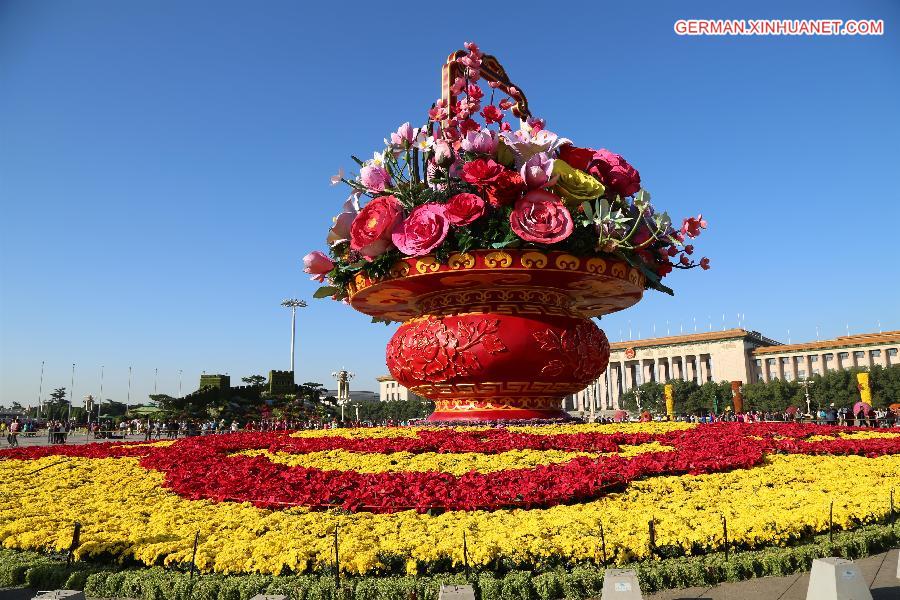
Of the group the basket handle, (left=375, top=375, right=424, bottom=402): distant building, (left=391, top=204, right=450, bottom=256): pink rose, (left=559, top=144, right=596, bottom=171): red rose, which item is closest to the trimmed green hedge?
(left=391, top=204, right=450, bottom=256): pink rose

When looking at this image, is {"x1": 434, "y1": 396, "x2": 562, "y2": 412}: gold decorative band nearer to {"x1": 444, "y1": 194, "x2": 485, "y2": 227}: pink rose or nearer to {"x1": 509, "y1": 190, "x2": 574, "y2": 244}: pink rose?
{"x1": 509, "y1": 190, "x2": 574, "y2": 244}: pink rose

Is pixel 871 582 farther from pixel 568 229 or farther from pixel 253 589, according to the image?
pixel 568 229

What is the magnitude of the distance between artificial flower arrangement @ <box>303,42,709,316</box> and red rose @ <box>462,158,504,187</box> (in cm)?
→ 2

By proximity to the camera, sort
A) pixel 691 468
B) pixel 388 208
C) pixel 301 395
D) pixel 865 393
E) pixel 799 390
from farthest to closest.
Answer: pixel 799 390
pixel 301 395
pixel 865 393
pixel 388 208
pixel 691 468

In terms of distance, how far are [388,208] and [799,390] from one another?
71898mm

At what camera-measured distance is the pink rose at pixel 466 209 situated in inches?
427

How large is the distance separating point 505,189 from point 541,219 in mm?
815

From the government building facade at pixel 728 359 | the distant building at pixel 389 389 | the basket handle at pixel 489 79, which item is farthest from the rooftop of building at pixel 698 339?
the basket handle at pixel 489 79

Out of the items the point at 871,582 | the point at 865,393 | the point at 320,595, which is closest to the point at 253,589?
the point at 320,595

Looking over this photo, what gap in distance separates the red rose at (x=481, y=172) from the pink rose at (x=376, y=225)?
5.24 feet

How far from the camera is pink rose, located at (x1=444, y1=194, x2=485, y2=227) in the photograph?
10.8 metres

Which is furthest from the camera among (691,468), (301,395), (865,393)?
(301,395)

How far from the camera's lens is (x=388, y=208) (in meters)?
11.5

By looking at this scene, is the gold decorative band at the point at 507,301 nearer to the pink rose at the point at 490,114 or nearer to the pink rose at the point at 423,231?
the pink rose at the point at 423,231
